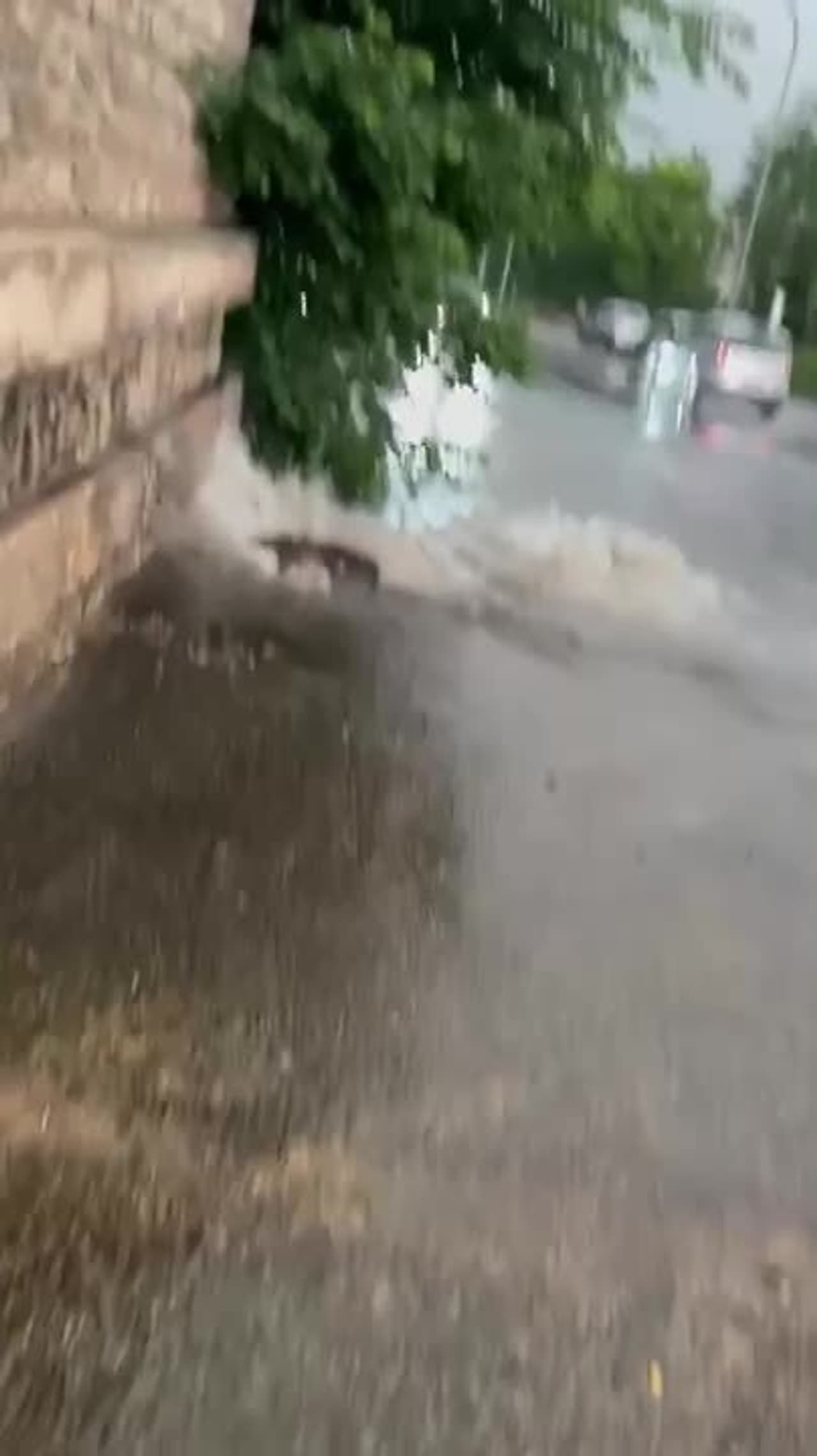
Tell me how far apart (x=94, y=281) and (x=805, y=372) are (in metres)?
17.9

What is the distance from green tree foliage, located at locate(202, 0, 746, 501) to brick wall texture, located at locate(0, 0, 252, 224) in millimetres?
237

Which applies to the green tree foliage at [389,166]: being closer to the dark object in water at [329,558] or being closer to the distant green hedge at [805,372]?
the dark object in water at [329,558]

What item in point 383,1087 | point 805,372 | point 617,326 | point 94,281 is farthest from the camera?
point 805,372

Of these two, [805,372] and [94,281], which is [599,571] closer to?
[94,281]

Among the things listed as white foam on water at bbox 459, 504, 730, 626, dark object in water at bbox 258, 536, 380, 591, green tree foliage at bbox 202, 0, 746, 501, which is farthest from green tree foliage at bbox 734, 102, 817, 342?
dark object in water at bbox 258, 536, 380, 591

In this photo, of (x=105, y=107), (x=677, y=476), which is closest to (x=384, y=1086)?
(x=105, y=107)

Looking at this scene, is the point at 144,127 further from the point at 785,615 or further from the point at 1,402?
the point at 785,615

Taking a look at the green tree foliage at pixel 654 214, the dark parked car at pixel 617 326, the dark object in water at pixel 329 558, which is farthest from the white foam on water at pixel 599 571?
the dark parked car at pixel 617 326

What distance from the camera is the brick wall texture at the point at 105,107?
2395 millimetres

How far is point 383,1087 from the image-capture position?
7.16 ft

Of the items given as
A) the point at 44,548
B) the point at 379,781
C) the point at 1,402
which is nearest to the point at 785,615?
the point at 379,781

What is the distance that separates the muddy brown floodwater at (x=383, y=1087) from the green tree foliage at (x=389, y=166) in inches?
50.8

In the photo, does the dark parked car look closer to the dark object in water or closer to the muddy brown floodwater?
the dark object in water

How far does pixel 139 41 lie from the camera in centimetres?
322
